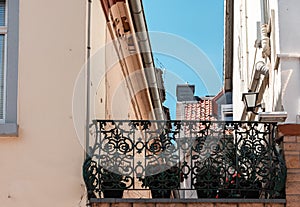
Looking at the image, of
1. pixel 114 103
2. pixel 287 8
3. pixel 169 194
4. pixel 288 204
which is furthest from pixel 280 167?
pixel 114 103

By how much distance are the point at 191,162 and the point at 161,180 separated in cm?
40

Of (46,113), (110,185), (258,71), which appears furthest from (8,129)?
(258,71)

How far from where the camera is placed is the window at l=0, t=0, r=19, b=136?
25.7 ft

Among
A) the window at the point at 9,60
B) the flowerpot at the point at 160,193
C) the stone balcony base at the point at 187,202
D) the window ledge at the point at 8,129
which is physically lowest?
the stone balcony base at the point at 187,202

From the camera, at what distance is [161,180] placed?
7.80m

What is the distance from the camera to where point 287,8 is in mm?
8125

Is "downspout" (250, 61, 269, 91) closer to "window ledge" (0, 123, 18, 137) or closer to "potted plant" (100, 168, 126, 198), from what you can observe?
"potted plant" (100, 168, 126, 198)

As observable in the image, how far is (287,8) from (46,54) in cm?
293

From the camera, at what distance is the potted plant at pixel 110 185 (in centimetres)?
772

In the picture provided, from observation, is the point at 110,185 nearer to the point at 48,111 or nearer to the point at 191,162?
the point at 191,162

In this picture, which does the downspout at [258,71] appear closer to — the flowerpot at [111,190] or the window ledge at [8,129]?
the flowerpot at [111,190]

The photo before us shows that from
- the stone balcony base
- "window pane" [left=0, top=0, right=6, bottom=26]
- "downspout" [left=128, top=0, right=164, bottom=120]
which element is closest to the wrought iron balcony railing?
the stone balcony base

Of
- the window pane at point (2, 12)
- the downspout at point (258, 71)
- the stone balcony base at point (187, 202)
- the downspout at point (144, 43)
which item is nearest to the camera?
the stone balcony base at point (187, 202)

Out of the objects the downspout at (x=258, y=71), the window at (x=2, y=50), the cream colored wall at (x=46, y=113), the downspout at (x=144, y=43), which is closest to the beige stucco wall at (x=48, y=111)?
the cream colored wall at (x=46, y=113)
